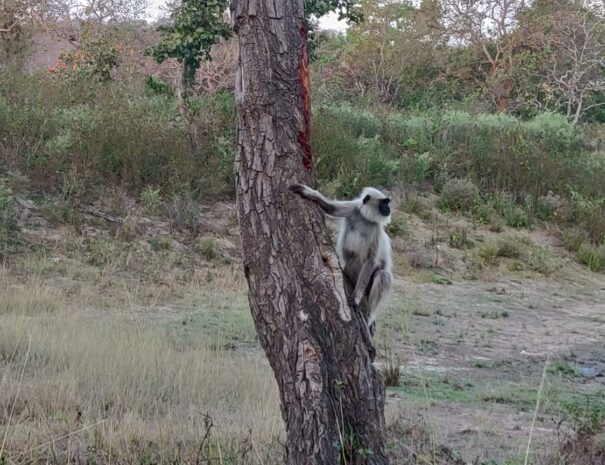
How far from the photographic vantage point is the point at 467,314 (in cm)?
1045

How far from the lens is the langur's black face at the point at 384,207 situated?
20.9 feet

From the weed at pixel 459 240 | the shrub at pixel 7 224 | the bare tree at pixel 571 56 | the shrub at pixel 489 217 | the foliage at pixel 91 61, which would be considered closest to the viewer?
the shrub at pixel 7 224

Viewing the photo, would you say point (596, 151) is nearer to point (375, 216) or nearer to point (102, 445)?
point (375, 216)

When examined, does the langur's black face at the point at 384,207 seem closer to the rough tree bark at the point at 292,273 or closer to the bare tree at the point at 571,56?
the rough tree bark at the point at 292,273

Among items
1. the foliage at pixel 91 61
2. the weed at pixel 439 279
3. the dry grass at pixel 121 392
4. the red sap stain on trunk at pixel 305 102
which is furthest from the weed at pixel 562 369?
the foliage at pixel 91 61

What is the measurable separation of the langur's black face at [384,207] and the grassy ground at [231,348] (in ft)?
4.39

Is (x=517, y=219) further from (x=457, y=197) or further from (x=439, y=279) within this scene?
(x=439, y=279)

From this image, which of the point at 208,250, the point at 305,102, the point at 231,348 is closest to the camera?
the point at 305,102

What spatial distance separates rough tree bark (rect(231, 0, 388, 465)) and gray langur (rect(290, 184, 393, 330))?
2.33 m

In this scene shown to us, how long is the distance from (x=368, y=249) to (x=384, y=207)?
34 cm

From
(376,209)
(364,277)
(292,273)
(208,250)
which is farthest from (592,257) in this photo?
(292,273)

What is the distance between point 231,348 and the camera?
25.4 ft

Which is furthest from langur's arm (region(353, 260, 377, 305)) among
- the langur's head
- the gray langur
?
the langur's head

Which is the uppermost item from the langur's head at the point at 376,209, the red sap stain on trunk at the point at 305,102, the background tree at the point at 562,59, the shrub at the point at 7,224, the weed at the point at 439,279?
the background tree at the point at 562,59
